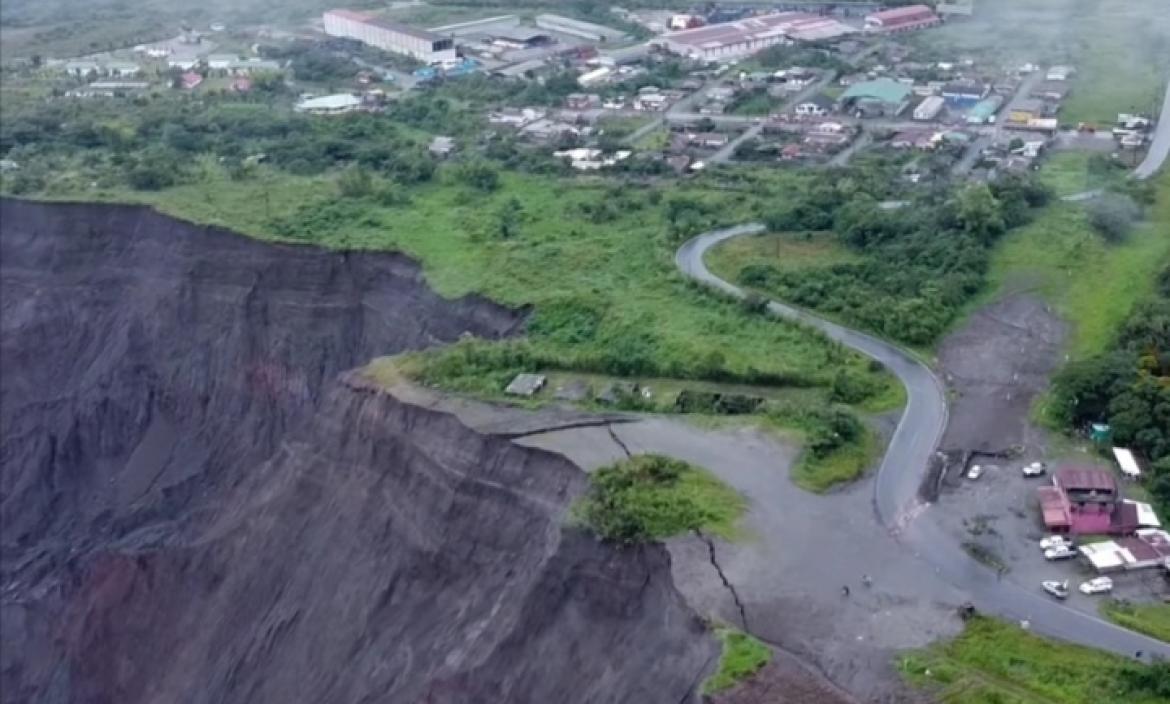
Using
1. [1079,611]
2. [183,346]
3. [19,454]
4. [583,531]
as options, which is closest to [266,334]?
[183,346]

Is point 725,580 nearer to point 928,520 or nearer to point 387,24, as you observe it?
point 928,520

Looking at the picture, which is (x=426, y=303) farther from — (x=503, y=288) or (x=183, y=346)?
(x=183, y=346)

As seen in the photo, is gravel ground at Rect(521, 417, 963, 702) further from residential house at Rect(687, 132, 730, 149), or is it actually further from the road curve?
residential house at Rect(687, 132, 730, 149)

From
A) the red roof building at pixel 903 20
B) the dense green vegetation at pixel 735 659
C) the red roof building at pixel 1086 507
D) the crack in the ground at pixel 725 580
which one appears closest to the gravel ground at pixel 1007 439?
the red roof building at pixel 1086 507

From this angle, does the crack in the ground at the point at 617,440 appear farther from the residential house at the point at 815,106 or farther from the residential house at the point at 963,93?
the residential house at the point at 963,93

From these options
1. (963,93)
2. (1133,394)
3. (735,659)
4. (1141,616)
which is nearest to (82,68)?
(963,93)

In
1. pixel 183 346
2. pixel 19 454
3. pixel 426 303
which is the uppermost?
pixel 426 303
